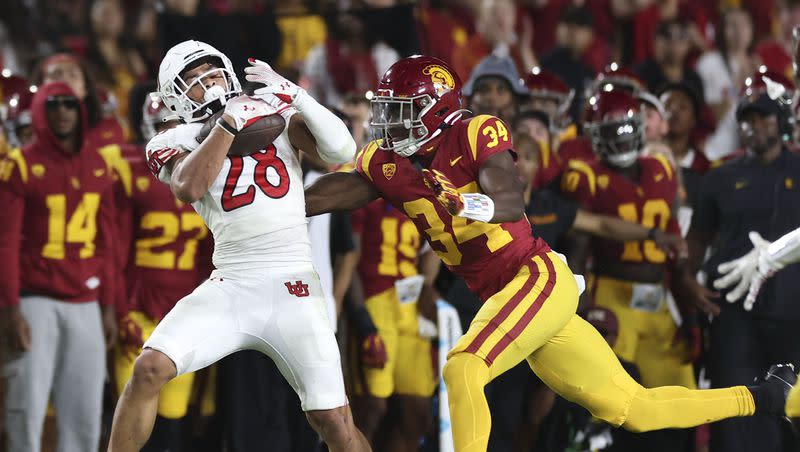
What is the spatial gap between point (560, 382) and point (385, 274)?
183cm

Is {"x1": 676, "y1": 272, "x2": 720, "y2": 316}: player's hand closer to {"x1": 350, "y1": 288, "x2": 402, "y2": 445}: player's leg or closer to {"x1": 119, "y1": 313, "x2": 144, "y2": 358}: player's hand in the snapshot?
{"x1": 350, "y1": 288, "x2": 402, "y2": 445}: player's leg

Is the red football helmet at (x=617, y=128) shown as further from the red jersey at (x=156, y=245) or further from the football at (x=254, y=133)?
the football at (x=254, y=133)

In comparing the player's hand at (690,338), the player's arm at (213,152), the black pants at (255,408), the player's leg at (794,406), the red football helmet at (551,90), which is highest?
the red football helmet at (551,90)

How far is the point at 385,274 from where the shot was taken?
6.29 metres

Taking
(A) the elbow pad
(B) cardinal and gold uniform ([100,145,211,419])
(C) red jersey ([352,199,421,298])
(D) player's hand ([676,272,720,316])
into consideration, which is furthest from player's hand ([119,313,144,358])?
(D) player's hand ([676,272,720,316])

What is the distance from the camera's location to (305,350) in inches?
180

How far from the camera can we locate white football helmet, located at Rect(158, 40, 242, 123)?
15.1 feet

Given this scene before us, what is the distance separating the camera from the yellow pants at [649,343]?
6059 mm

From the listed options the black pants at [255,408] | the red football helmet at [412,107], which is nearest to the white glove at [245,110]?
the red football helmet at [412,107]

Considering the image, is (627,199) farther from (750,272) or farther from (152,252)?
(152,252)

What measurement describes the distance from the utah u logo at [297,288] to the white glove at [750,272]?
1837mm

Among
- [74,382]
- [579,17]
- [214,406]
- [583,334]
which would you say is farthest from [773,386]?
[579,17]

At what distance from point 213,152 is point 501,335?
1.19 m

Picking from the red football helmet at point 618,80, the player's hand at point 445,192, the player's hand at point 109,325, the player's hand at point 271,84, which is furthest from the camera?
the red football helmet at point 618,80
